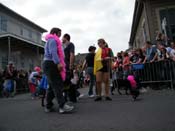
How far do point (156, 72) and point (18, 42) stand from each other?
50.7 feet

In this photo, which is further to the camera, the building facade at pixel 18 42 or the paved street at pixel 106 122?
the building facade at pixel 18 42

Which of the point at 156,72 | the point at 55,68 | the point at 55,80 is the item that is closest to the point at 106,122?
the point at 55,80

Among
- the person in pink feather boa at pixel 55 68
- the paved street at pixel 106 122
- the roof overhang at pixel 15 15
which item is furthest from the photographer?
the roof overhang at pixel 15 15

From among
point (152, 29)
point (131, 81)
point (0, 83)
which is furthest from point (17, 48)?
point (131, 81)

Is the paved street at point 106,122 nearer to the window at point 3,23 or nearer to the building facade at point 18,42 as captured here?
the building facade at point 18,42

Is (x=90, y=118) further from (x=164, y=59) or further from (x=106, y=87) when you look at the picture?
(x=164, y=59)

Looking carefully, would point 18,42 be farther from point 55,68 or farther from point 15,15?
point 55,68

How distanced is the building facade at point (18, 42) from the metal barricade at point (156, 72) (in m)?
12.3

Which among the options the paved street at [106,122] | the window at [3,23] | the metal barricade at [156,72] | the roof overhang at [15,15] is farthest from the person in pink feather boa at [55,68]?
the window at [3,23]

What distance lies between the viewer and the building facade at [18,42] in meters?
21.0

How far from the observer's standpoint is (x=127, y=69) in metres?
9.59

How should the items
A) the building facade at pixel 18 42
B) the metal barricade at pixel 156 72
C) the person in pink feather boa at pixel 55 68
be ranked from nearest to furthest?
the person in pink feather boa at pixel 55 68
the metal barricade at pixel 156 72
the building facade at pixel 18 42

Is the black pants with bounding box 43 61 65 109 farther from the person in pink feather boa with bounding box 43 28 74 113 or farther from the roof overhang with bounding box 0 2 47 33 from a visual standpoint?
the roof overhang with bounding box 0 2 47 33

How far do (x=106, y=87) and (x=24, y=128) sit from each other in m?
3.41
